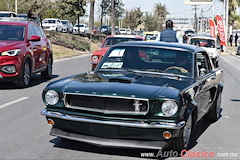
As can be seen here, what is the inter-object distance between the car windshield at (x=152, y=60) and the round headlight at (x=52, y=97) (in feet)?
4.49

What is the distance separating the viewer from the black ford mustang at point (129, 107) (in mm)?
4949

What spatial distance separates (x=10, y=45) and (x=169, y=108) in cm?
718

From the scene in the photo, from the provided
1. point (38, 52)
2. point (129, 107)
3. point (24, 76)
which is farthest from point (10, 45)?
point (129, 107)

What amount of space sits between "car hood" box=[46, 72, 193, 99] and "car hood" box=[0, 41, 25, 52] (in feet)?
17.6

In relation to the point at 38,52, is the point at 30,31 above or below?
above

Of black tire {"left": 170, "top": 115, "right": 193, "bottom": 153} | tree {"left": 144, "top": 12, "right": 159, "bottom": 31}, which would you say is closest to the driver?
black tire {"left": 170, "top": 115, "right": 193, "bottom": 153}

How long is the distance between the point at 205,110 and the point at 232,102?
3862 millimetres

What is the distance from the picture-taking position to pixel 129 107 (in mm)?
5035

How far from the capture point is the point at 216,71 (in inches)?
303

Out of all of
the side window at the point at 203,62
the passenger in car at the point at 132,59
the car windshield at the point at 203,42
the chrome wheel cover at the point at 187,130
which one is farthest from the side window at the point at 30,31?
the car windshield at the point at 203,42

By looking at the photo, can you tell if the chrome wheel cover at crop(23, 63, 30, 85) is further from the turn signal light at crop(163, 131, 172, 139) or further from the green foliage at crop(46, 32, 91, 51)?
the green foliage at crop(46, 32, 91, 51)

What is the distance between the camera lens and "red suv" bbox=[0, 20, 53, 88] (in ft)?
35.9

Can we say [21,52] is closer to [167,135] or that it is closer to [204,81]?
[204,81]

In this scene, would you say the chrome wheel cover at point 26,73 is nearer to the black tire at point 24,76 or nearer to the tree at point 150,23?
the black tire at point 24,76
